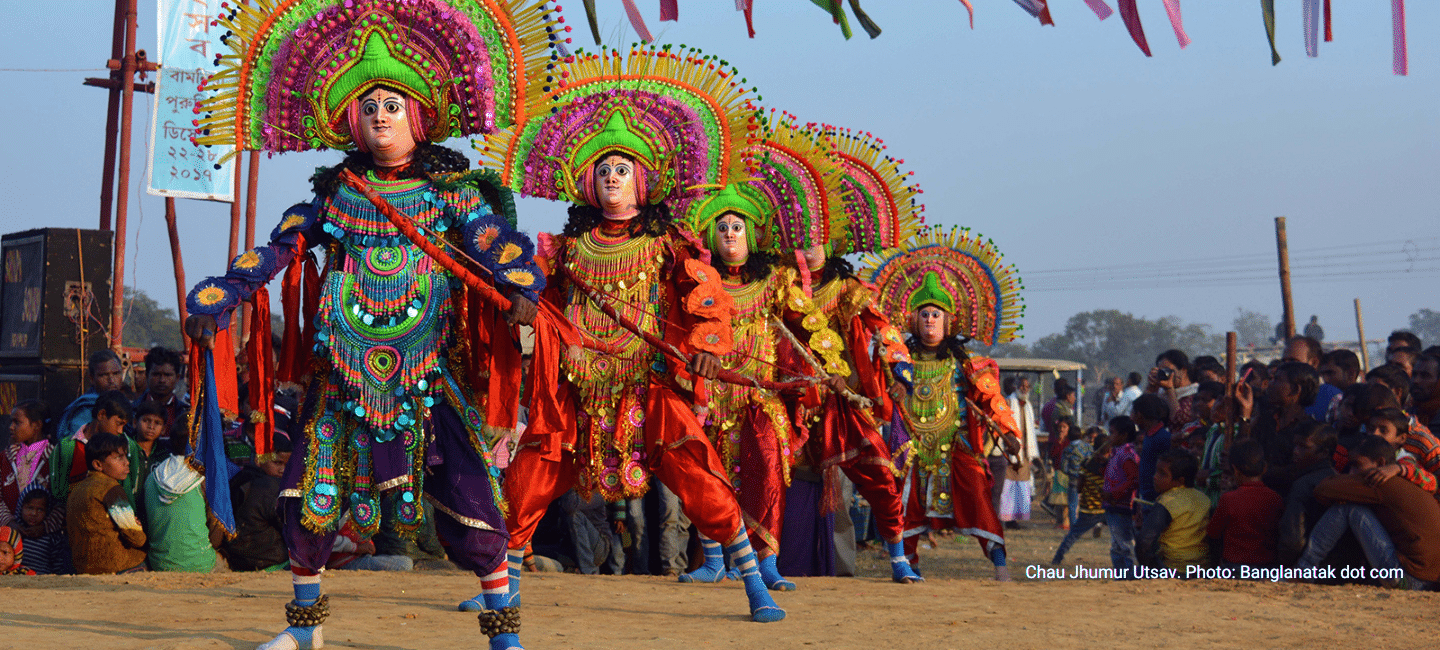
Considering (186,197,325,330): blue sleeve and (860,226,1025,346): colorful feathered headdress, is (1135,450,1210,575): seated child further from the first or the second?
(186,197,325,330): blue sleeve

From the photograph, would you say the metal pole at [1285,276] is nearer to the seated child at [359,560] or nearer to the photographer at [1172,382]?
the photographer at [1172,382]

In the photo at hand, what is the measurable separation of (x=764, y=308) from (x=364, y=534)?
290 cm

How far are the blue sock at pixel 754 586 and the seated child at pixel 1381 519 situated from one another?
339 centimetres

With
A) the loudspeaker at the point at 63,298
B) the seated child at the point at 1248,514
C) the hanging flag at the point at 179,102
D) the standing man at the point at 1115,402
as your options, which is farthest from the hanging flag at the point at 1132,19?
the standing man at the point at 1115,402

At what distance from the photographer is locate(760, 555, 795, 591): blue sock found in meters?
6.01

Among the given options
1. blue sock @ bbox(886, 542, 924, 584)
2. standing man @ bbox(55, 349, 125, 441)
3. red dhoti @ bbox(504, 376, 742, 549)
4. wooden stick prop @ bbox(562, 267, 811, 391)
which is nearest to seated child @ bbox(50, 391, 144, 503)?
standing man @ bbox(55, 349, 125, 441)

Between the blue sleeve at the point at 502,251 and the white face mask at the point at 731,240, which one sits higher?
the white face mask at the point at 731,240

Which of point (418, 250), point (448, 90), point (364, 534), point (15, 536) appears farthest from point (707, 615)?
point (15, 536)

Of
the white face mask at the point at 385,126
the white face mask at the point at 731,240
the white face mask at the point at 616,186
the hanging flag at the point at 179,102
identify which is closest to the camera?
the white face mask at the point at 385,126

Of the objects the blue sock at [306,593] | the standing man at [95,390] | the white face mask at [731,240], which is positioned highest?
the white face mask at [731,240]

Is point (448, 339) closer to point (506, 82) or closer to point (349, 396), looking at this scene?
point (349, 396)

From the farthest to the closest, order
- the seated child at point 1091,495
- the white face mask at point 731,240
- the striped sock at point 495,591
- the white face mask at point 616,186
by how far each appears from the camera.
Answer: the seated child at point 1091,495 < the white face mask at point 731,240 < the white face mask at point 616,186 < the striped sock at point 495,591

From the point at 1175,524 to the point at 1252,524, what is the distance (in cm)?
51

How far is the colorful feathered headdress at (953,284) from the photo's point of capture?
786cm
